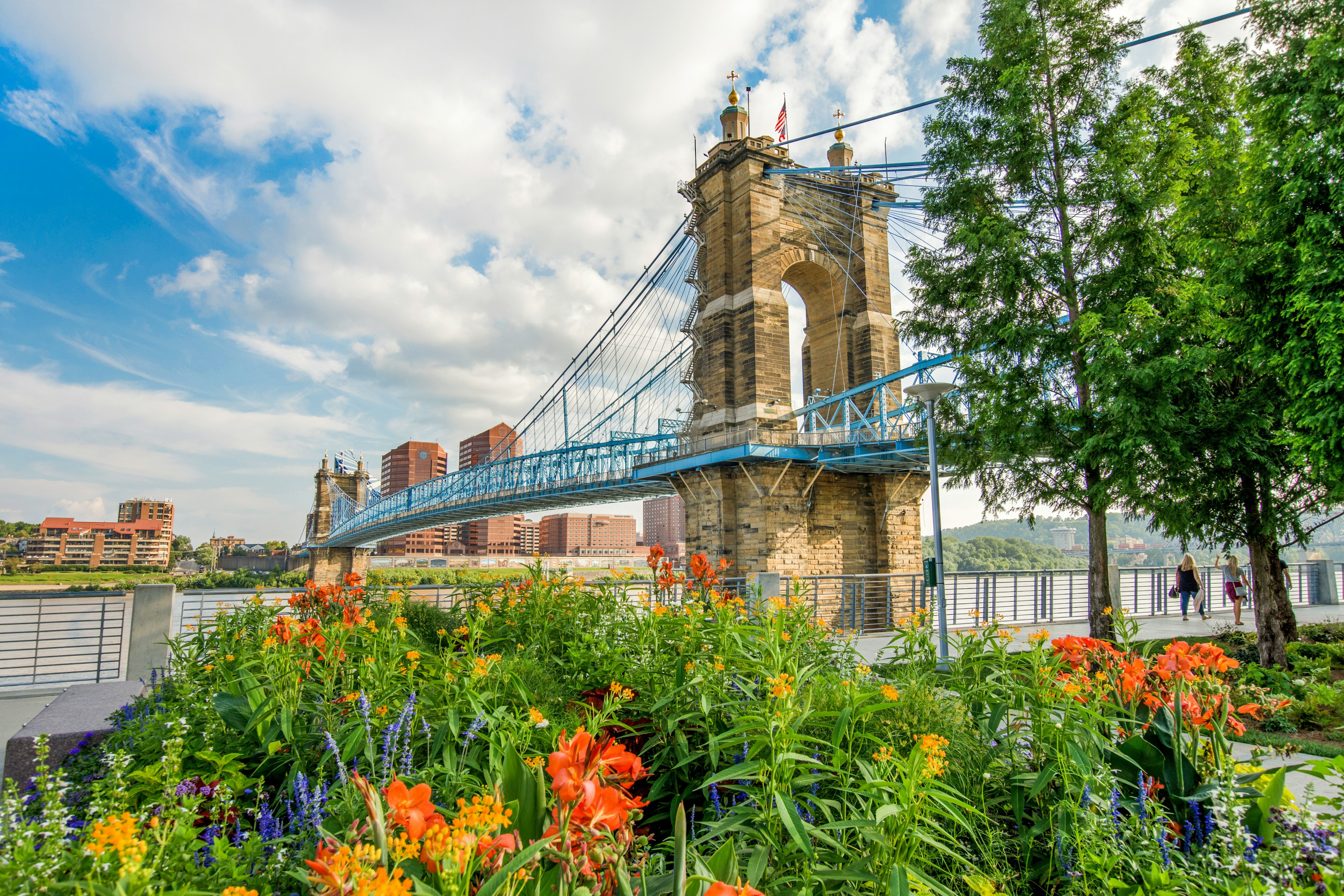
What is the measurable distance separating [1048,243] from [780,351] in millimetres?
8032

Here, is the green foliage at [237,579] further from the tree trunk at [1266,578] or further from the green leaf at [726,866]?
the green leaf at [726,866]

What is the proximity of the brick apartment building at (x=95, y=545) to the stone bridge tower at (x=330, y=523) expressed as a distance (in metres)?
13.6

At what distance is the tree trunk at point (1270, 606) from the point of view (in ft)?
23.2

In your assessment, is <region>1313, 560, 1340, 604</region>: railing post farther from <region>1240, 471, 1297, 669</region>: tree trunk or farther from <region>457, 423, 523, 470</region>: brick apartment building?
<region>457, 423, 523, 470</region>: brick apartment building

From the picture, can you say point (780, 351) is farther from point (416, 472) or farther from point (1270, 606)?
point (416, 472)

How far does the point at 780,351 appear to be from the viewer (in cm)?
1608

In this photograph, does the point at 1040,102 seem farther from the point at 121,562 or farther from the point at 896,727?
the point at 121,562

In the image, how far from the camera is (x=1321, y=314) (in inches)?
219

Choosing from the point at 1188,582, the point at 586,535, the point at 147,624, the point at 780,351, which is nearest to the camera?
the point at 147,624

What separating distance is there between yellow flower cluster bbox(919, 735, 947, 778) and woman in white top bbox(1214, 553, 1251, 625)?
43.8 ft

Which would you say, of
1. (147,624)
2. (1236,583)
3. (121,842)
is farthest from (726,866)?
(1236,583)

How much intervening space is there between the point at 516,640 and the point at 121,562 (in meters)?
77.3

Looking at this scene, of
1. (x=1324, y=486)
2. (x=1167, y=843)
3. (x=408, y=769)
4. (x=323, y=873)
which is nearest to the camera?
(x=323, y=873)

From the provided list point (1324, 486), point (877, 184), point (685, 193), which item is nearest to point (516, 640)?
point (1324, 486)
